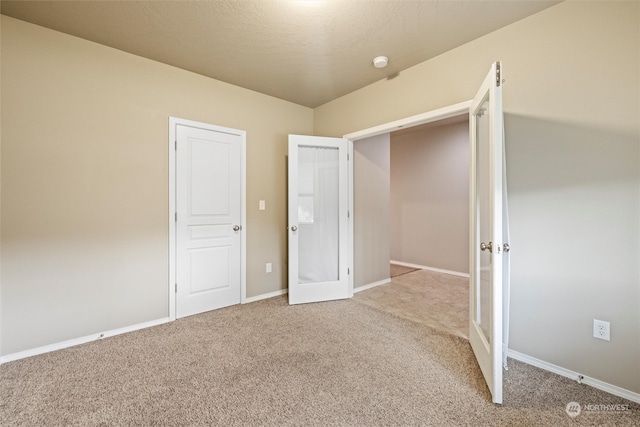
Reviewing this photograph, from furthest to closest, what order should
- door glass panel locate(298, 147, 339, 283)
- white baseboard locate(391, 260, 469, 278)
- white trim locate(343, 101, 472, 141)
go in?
white baseboard locate(391, 260, 469, 278) < door glass panel locate(298, 147, 339, 283) < white trim locate(343, 101, 472, 141)

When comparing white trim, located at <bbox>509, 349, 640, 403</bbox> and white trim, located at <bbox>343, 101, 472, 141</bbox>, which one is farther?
white trim, located at <bbox>343, 101, 472, 141</bbox>

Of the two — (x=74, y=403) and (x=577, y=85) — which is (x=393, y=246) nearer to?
(x=577, y=85)

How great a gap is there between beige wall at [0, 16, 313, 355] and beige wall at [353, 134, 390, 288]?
2067 millimetres

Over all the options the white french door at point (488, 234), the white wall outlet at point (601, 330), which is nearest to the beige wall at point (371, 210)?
the white french door at point (488, 234)

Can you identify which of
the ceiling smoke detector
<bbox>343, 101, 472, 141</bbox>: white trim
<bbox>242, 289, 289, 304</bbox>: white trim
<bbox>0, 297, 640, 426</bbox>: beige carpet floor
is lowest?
<bbox>0, 297, 640, 426</bbox>: beige carpet floor

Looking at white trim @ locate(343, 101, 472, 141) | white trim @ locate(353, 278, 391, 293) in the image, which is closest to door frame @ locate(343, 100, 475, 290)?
white trim @ locate(343, 101, 472, 141)

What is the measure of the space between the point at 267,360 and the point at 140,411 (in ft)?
2.70

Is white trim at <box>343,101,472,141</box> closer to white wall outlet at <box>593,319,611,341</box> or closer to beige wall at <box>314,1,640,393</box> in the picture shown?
beige wall at <box>314,1,640,393</box>

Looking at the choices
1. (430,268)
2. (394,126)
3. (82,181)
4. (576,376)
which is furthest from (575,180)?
(82,181)

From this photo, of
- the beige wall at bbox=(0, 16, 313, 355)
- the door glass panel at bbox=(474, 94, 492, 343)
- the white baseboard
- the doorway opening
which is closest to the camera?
the door glass panel at bbox=(474, 94, 492, 343)

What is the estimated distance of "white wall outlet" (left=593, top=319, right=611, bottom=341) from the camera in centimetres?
176

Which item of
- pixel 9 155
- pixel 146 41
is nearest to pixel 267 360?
pixel 9 155

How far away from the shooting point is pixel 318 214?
353 centimetres

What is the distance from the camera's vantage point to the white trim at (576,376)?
168 centimetres
